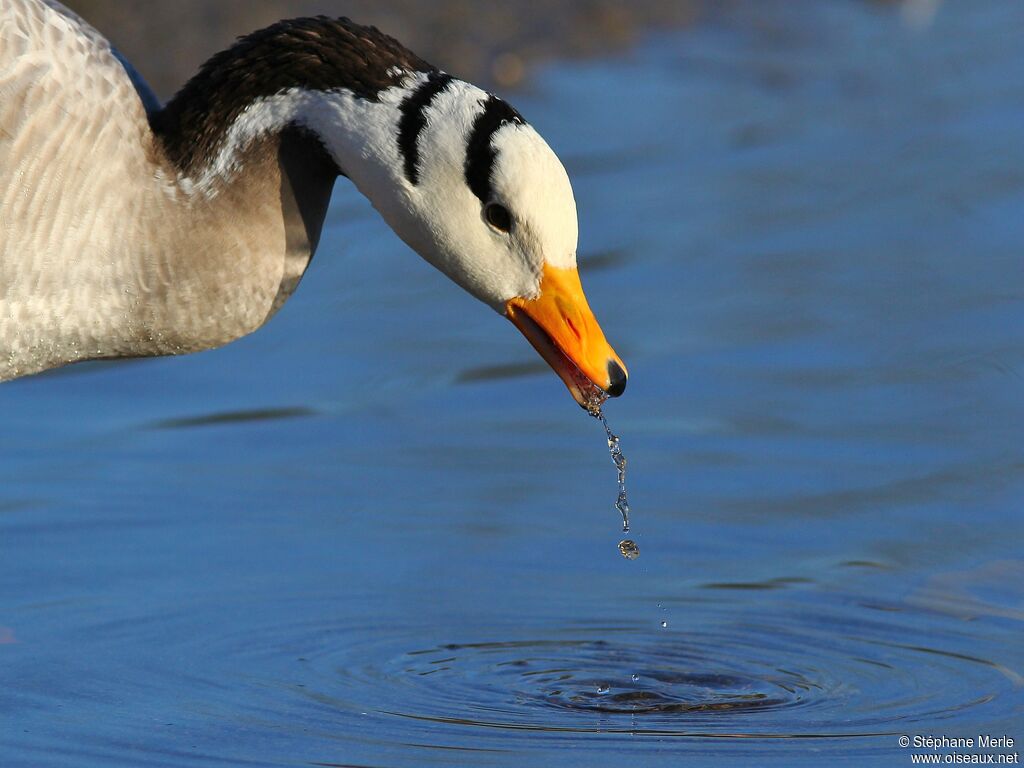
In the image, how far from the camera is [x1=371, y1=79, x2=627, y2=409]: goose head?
18.1 feet

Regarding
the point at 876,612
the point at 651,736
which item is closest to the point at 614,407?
the point at 876,612

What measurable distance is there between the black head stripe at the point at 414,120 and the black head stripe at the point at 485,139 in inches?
5.7

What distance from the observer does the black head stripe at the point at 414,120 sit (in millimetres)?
5629

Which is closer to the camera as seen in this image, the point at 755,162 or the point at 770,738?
the point at 770,738

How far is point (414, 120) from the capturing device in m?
5.63

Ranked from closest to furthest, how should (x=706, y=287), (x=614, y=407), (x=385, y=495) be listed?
(x=385, y=495) < (x=614, y=407) < (x=706, y=287)

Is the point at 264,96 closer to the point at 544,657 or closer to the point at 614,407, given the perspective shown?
the point at 544,657

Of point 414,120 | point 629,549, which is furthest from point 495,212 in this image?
point 629,549

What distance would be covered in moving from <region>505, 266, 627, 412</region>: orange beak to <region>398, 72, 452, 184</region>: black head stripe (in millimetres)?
475

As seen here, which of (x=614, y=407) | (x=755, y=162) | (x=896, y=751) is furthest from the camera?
(x=755, y=162)

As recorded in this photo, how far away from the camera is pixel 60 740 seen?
5.63 metres

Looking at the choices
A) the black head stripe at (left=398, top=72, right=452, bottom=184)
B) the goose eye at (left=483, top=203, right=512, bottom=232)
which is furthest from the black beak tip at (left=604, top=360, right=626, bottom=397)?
the black head stripe at (left=398, top=72, right=452, bottom=184)

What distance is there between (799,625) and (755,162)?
4.89 metres

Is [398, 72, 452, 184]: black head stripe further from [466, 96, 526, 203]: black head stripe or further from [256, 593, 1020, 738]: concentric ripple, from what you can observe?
[256, 593, 1020, 738]: concentric ripple
